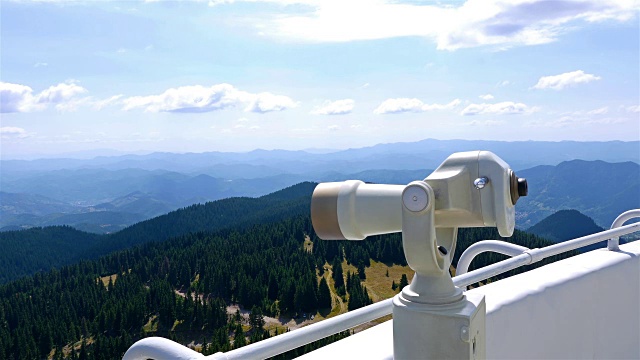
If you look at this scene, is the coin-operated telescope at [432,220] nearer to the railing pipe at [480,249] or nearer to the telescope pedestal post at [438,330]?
the telescope pedestal post at [438,330]

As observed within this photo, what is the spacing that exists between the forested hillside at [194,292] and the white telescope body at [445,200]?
228 ft

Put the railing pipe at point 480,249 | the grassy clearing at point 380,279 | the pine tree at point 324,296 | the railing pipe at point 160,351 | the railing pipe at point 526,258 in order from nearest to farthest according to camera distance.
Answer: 1. the railing pipe at point 160,351
2. the railing pipe at point 526,258
3. the railing pipe at point 480,249
4. the pine tree at point 324,296
5. the grassy clearing at point 380,279

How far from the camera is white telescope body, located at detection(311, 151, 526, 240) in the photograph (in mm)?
1968

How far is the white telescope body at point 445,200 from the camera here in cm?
197

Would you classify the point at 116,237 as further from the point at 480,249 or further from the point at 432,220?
the point at 432,220

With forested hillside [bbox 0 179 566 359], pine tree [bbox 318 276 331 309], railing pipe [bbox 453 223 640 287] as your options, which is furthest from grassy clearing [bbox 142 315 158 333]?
railing pipe [bbox 453 223 640 287]

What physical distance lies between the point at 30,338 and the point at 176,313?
23.9 metres

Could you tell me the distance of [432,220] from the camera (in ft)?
6.30

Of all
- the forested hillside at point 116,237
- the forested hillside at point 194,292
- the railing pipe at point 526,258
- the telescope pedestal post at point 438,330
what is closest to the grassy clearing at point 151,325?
the forested hillside at point 194,292

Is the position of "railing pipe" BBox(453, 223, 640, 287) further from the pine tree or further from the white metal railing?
the pine tree

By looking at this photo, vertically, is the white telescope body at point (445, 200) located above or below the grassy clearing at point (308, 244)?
above

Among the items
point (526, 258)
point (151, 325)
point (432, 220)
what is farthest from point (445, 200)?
point (151, 325)

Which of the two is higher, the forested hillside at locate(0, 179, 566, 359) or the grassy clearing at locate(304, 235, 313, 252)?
the grassy clearing at locate(304, 235, 313, 252)

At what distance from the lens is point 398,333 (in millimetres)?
2117
